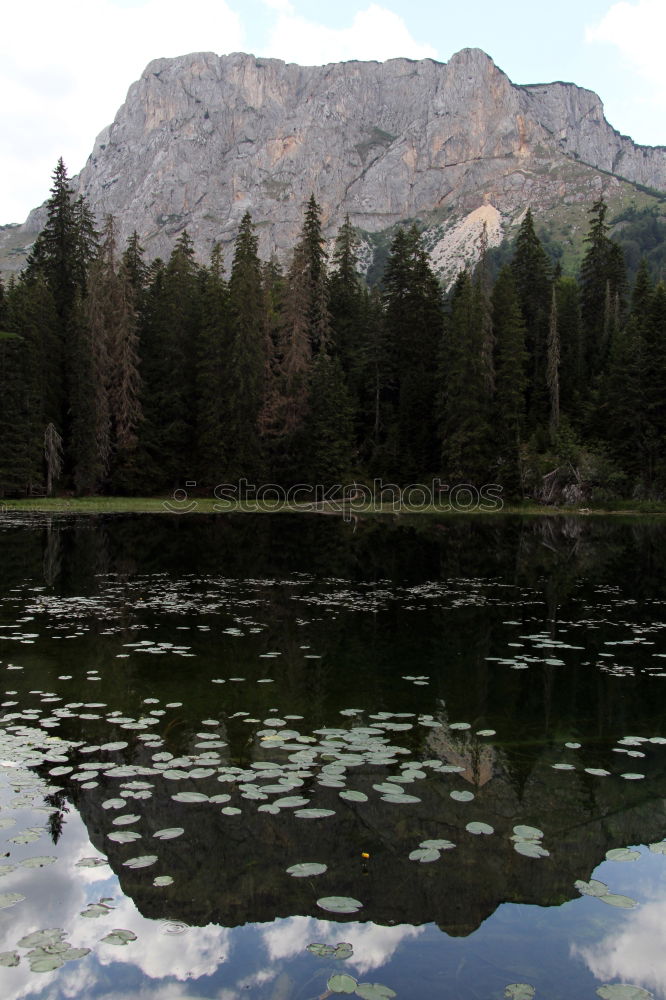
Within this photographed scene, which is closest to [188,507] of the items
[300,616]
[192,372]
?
[192,372]

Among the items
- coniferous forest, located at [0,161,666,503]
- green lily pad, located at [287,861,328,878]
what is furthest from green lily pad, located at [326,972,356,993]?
coniferous forest, located at [0,161,666,503]

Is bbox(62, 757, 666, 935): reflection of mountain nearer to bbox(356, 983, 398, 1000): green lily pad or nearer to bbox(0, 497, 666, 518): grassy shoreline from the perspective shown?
bbox(356, 983, 398, 1000): green lily pad

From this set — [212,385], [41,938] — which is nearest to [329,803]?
[41,938]

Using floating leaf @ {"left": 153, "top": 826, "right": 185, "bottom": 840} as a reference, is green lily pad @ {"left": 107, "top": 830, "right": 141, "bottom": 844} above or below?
below

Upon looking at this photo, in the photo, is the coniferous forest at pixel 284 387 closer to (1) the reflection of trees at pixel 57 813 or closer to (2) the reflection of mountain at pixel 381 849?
(1) the reflection of trees at pixel 57 813

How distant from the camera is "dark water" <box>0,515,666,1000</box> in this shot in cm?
424

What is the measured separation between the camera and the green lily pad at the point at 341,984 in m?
3.89

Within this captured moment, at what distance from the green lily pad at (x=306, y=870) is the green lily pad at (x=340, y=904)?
26cm

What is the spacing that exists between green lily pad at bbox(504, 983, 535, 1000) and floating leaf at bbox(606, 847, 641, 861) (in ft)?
5.63

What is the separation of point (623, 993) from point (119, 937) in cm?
285

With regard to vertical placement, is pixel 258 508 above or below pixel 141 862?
below

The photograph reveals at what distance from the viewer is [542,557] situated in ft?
82.7

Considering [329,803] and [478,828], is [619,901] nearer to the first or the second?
A: [478,828]

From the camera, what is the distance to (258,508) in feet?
153
